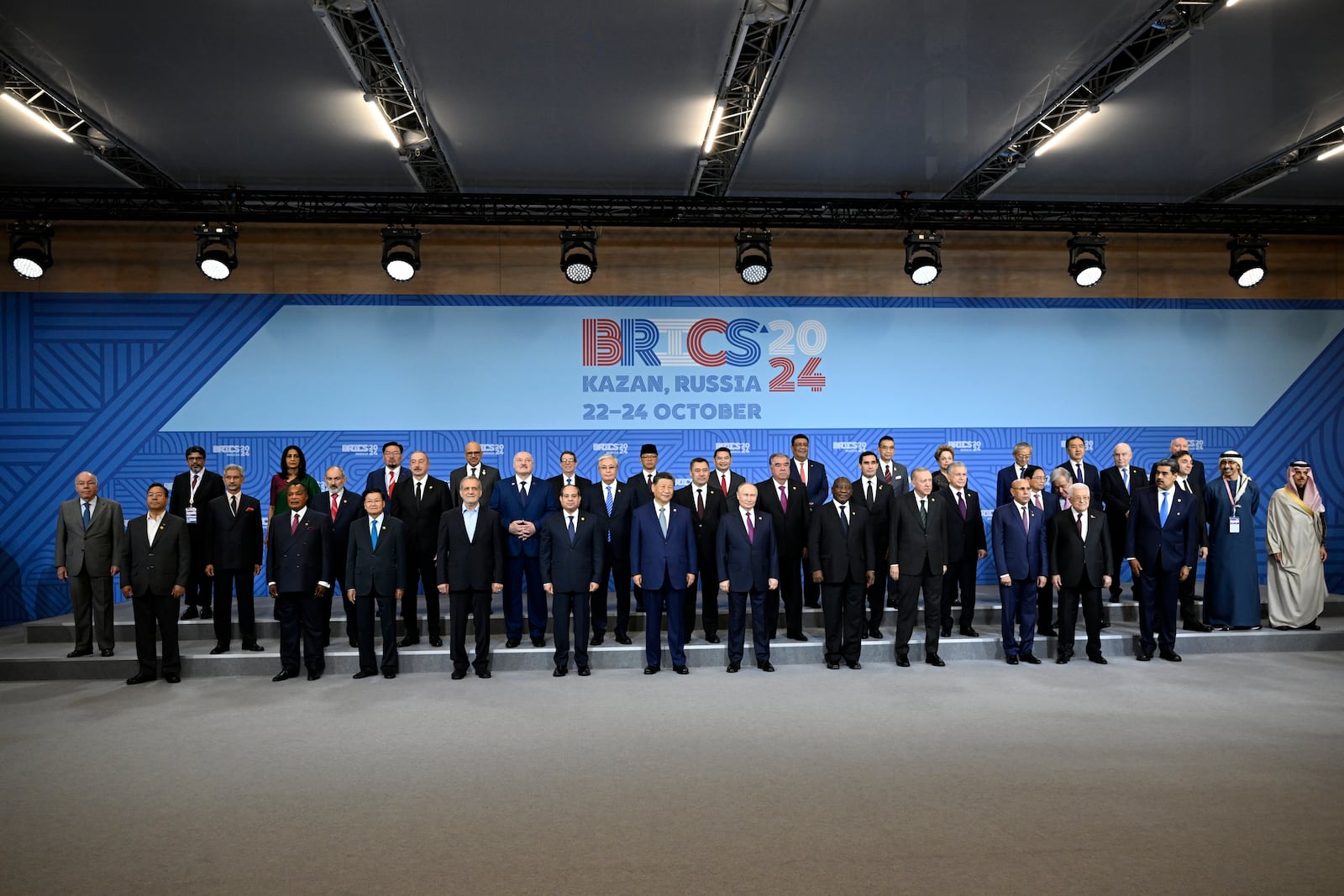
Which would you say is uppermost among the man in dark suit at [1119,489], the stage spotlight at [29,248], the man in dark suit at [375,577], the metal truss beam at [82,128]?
the metal truss beam at [82,128]

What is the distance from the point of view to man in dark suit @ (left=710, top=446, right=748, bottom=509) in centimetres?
684

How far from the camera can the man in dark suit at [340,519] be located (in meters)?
6.48

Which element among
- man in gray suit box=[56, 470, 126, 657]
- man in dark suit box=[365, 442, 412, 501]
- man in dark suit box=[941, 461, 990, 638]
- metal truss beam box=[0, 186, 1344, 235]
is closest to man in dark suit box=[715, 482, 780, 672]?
man in dark suit box=[941, 461, 990, 638]

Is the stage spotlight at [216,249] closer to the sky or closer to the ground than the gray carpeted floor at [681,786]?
closer to the sky

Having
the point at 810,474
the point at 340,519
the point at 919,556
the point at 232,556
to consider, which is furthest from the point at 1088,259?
the point at 232,556

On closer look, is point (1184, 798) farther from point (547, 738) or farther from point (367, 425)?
point (367, 425)

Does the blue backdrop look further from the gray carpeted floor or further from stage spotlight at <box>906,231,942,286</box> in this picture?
the gray carpeted floor

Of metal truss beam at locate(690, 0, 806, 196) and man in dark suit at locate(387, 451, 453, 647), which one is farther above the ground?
metal truss beam at locate(690, 0, 806, 196)

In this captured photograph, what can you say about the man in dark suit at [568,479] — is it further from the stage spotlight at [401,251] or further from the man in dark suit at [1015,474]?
the man in dark suit at [1015,474]

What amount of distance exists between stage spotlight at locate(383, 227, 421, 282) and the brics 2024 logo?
2074mm

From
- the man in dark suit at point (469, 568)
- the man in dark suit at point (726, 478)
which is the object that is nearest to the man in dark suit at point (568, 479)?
the man in dark suit at point (469, 568)

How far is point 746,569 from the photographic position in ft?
20.4

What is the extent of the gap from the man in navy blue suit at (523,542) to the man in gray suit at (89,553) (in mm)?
3061

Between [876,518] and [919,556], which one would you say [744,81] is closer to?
[876,518]
